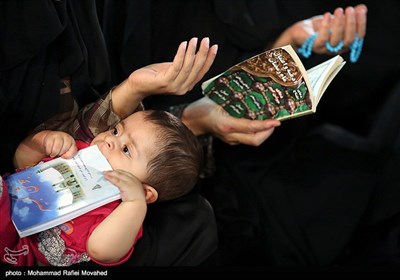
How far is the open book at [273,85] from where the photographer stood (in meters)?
1.08

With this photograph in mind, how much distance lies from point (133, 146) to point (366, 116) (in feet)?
2.84

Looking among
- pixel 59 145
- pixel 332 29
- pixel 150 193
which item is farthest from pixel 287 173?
pixel 59 145

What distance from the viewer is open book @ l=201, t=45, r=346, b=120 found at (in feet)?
3.53

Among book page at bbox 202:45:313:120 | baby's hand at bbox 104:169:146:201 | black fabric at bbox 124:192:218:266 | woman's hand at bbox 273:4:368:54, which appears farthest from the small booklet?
woman's hand at bbox 273:4:368:54

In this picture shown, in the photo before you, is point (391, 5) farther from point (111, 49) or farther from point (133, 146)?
point (133, 146)

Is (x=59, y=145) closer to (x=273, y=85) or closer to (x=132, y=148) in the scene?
(x=132, y=148)

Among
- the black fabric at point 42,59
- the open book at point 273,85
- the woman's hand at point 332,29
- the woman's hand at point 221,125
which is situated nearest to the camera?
the black fabric at point 42,59

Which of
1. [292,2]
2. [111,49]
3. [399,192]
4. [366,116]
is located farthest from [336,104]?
[111,49]

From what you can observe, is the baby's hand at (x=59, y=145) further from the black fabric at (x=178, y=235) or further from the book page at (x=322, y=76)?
the book page at (x=322, y=76)

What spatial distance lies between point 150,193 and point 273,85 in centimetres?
31

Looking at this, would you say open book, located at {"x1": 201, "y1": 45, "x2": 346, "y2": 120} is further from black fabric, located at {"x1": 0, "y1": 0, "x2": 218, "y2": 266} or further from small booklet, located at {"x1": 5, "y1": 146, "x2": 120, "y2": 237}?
small booklet, located at {"x1": 5, "y1": 146, "x2": 120, "y2": 237}

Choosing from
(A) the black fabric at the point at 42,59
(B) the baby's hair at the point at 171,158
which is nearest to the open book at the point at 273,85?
(B) the baby's hair at the point at 171,158

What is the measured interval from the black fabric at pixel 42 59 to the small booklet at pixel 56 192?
0.32 ft

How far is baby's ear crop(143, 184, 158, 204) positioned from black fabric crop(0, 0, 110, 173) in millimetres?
217
